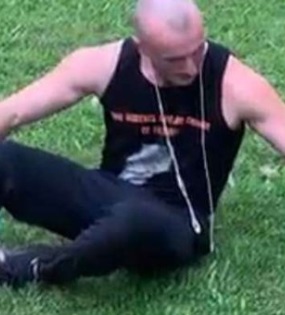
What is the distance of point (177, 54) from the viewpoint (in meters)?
5.57

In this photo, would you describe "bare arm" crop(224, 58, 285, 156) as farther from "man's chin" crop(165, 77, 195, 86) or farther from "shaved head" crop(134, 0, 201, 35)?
"shaved head" crop(134, 0, 201, 35)

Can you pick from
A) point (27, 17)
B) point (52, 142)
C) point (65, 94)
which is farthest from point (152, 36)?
point (27, 17)

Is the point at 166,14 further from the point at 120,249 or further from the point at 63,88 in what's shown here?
the point at 120,249

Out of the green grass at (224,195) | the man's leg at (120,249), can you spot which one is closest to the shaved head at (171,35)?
the man's leg at (120,249)

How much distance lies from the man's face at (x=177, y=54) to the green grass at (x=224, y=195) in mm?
763

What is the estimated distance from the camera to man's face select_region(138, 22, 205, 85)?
5562mm

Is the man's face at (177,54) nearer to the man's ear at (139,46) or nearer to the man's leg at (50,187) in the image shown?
the man's ear at (139,46)

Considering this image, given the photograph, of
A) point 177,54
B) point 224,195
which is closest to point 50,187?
point 177,54

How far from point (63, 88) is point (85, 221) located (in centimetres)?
47

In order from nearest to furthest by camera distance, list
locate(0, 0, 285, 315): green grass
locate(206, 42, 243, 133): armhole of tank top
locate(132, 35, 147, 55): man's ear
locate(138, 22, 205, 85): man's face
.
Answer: locate(138, 22, 205, 85): man's face
locate(132, 35, 147, 55): man's ear
locate(206, 42, 243, 133): armhole of tank top
locate(0, 0, 285, 315): green grass

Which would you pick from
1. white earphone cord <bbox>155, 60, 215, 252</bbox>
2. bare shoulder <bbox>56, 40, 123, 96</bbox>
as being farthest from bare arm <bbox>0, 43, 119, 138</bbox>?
white earphone cord <bbox>155, 60, 215, 252</bbox>

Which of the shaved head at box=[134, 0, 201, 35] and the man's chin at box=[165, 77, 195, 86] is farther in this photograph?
the man's chin at box=[165, 77, 195, 86]

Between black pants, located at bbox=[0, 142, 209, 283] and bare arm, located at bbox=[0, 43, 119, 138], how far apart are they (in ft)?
0.60

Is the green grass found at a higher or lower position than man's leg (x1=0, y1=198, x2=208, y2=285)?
lower
